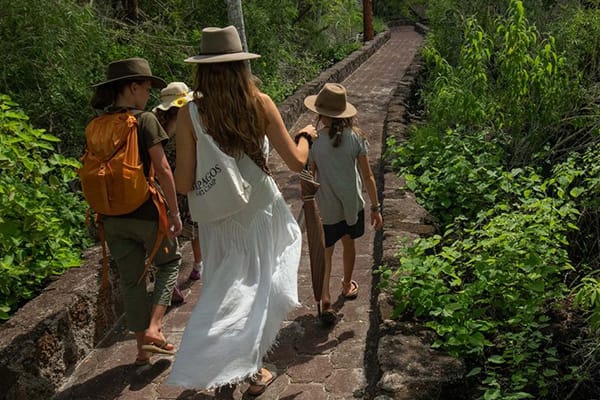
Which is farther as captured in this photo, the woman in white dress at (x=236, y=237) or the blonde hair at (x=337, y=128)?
the blonde hair at (x=337, y=128)

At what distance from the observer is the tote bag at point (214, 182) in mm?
2811

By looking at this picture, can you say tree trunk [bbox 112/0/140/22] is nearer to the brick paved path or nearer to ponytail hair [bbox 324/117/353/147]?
the brick paved path

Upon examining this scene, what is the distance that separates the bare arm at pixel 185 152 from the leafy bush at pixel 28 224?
139cm

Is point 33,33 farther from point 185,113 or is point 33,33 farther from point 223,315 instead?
point 223,315

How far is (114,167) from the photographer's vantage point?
3232mm

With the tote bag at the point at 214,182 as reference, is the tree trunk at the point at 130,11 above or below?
above

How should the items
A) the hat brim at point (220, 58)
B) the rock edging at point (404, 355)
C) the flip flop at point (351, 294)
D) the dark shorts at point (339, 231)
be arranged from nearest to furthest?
the hat brim at point (220, 58) → the rock edging at point (404, 355) → the dark shorts at point (339, 231) → the flip flop at point (351, 294)

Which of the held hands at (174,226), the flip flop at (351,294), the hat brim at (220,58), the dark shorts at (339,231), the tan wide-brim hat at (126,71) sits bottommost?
the flip flop at (351,294)

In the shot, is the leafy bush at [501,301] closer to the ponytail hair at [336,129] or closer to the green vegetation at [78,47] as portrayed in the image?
the ponytail hair at [336,129]

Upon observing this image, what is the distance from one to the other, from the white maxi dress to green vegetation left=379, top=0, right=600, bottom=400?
2.91 feet

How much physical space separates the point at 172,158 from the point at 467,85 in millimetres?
3154

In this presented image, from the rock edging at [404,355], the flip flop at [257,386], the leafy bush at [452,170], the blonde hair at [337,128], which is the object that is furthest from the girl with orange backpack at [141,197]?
the leafy bush at [452,170]

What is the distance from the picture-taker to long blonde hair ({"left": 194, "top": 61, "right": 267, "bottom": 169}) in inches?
109

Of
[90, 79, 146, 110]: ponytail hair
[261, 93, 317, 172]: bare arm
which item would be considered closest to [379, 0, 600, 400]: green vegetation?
[261, 93, 317, 172]: bare arm
